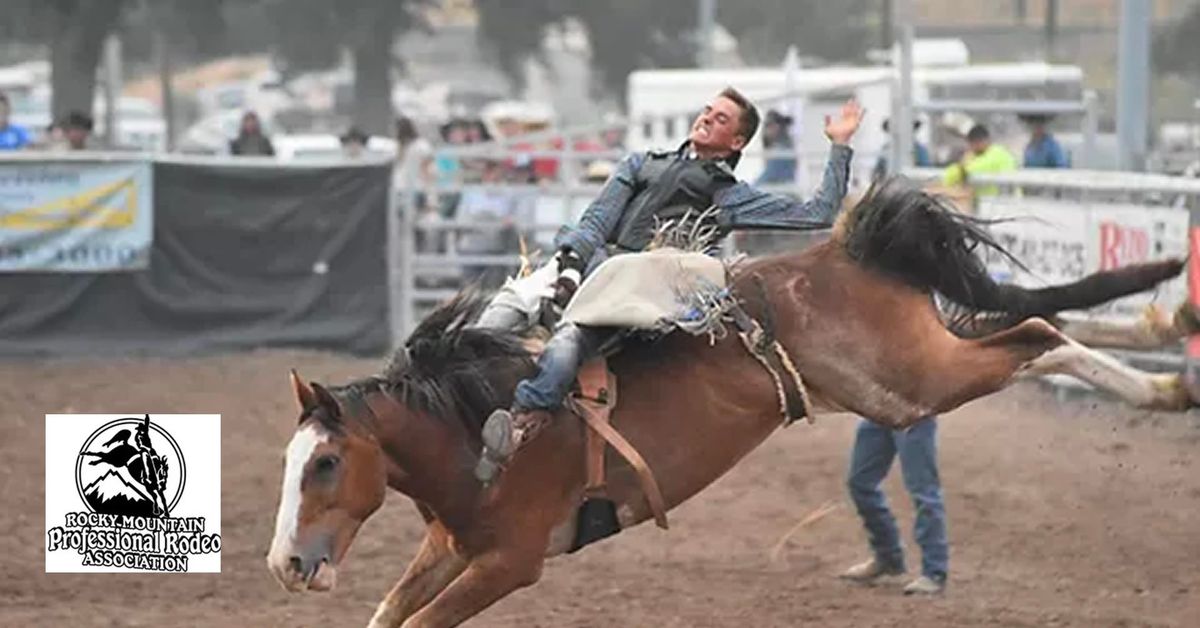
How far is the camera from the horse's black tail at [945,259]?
23.5ft

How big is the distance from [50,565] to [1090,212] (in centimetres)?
696

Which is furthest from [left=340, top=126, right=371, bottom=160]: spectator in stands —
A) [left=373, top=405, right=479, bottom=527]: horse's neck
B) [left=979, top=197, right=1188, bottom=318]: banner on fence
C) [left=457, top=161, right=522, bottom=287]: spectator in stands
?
[left=373, top=405, right=479, bottom=527]: horse's neck

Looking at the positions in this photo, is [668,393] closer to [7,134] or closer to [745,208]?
[745,208]

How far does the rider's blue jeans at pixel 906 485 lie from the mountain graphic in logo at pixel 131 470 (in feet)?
8.54

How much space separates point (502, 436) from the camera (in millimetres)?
6434

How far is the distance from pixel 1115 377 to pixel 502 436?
1.91m

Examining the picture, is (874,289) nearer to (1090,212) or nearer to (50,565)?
(50,565)

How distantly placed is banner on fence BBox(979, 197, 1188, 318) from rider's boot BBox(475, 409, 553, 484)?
5911mm

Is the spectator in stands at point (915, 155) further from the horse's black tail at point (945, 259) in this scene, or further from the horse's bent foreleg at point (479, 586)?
the horse's bent foreleg at point (479, 586)

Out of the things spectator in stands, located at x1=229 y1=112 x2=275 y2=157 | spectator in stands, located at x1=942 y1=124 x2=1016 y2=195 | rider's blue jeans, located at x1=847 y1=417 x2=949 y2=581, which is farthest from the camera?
spectator in stands, located at x1=229 y1=112 x2=275 y2=157

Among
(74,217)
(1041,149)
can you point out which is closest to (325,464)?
(1041,149)

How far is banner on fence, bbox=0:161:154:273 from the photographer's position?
16.1 meters

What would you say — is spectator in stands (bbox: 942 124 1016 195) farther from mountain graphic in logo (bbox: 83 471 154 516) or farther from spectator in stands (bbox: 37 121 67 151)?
mountain graphic in logo (bbox: 83 471 154 516)

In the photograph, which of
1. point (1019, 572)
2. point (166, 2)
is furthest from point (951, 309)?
point (166, 2)
